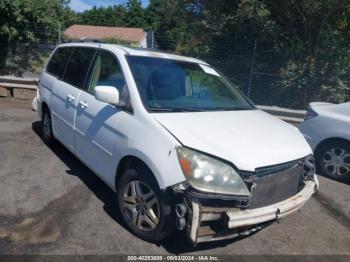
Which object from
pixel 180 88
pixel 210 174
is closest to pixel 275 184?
pixel 210 174

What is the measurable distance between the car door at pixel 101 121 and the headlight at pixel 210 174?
2.78 ft

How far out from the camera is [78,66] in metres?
4.95

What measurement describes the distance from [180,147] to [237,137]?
0.59m

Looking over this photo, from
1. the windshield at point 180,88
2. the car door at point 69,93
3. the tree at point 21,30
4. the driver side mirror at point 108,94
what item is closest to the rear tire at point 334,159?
the windshield at point 180,88

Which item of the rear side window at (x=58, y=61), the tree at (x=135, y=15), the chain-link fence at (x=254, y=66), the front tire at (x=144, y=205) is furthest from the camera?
the tree at (x=135, y=15)

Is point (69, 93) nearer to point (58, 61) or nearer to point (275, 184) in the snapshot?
point (58, 61)

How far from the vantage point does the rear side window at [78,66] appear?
4680mm

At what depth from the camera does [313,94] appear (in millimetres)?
10555

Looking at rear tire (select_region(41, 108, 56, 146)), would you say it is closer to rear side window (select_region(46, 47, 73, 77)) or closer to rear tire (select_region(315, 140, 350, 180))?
rear side window (select_region(46, 47, 73, 77))

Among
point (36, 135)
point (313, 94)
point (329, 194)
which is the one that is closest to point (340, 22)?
point (313, 94)

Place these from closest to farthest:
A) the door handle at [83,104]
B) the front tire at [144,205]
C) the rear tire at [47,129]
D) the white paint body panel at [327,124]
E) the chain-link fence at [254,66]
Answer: the front tire at [144,205] → the door handle at [83,104] → the white paint body panel at [327,124] → the rear tire at [47,129] → the chain-link fence at [254,66]

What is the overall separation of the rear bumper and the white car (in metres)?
2.92

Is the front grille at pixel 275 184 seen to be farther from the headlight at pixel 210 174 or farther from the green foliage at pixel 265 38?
the green foliage at pixel 265 38

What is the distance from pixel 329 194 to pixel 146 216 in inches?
124
